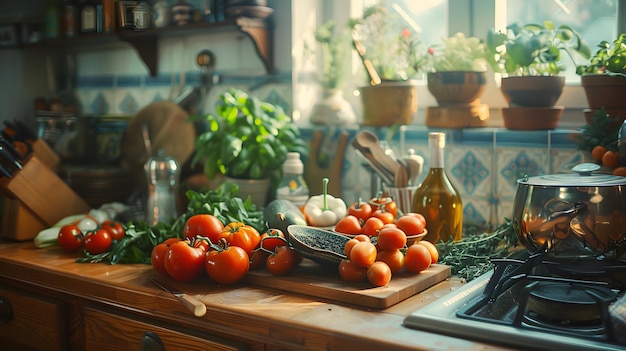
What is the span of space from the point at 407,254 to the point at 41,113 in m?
1.70

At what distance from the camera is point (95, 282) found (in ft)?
4.53

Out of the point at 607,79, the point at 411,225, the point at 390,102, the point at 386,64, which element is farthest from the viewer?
the point at 386,64

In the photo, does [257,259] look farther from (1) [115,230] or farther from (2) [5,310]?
(2) [5,310]

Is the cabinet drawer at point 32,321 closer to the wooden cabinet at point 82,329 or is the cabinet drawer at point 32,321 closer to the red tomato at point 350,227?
the wooden cabinet at point 82,329

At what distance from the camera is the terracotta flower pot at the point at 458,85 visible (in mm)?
1714

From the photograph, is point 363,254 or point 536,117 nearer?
point 363,254

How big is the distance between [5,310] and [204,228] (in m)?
0.57

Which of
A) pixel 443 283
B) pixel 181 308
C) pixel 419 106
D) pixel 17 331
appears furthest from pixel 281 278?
pixel 419 106

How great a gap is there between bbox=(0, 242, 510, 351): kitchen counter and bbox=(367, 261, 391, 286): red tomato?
0.16 ft

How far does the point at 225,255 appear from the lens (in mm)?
1269

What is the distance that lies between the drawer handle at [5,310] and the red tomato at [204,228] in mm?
508

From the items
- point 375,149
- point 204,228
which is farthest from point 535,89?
point 204,228

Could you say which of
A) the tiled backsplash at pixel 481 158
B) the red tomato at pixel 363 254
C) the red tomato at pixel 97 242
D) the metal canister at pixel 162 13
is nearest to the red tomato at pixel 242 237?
the red tomato at pixel 363 254

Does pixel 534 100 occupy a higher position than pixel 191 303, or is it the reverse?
pixel 534 100
